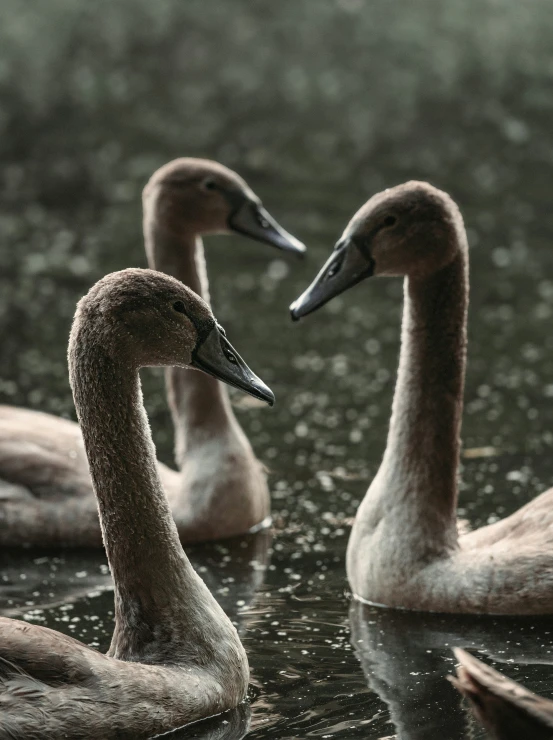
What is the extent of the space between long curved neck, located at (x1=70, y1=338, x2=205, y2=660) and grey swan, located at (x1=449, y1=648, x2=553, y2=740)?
1682 mm

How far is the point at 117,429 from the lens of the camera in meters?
6.43

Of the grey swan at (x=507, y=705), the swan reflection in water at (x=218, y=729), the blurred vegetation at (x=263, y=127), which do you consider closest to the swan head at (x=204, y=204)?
the blurred vegetation at (x=263, y=127)

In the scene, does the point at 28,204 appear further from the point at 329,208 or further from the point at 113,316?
the point at 113,316

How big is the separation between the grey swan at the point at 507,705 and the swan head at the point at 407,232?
3082 millimetres

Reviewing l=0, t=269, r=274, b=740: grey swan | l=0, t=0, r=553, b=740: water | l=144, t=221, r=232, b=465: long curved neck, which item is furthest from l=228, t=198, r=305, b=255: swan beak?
l=0, t=269, r=274, b=740: grey swan

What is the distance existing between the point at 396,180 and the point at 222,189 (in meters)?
10.7

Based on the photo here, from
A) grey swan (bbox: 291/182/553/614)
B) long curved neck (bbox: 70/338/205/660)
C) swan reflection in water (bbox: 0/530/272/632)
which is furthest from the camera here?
swan reflection in water (bbox: 0/530/272/632)

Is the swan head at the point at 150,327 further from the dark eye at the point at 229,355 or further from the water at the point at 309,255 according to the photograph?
the water at the point at 309,255

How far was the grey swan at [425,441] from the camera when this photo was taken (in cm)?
783

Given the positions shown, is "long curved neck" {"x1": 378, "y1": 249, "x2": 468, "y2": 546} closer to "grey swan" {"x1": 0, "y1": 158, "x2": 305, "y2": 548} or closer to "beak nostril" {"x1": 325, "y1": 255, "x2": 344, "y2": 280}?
"beak nostril" {"x1": 325, "y1": 255, "x2": 344, "y2": 280}

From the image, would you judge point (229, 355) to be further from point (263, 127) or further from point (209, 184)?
point (263, 127)

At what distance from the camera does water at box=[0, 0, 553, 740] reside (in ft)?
24.7

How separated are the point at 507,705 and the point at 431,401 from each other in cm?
317

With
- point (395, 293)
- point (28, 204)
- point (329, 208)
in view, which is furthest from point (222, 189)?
point (28, 204)
